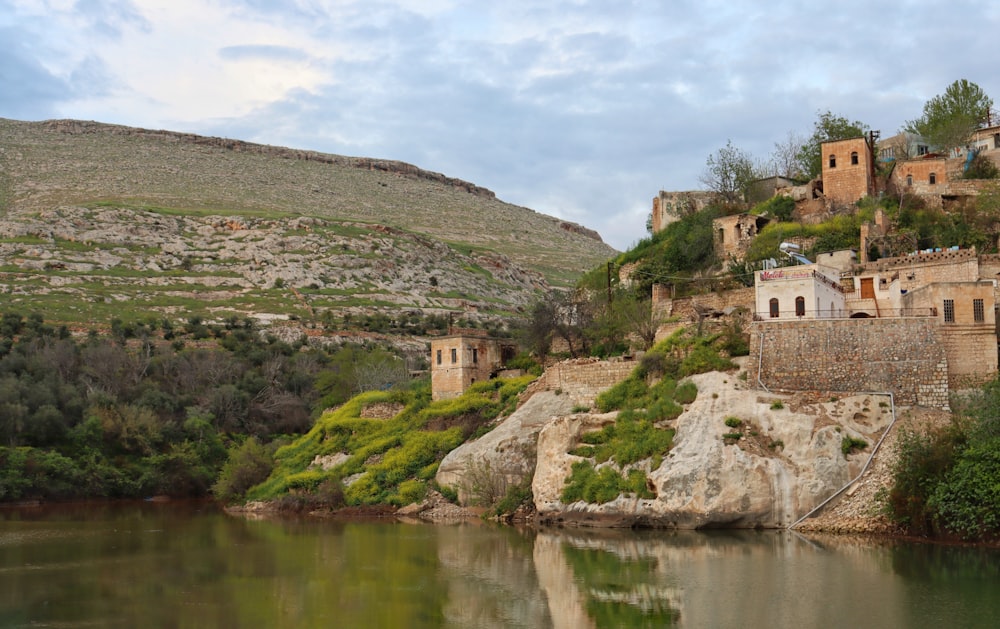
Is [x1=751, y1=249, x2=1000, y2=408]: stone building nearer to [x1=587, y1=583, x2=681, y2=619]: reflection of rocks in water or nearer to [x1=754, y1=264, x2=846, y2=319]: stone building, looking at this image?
[x1=754, y1=264, x2=846, y2=319]: stone building

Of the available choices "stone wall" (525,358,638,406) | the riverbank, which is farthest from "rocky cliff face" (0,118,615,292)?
the riverbank

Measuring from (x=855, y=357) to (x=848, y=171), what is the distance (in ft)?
56.8

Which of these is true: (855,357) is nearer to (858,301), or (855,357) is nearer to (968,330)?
(968,330)

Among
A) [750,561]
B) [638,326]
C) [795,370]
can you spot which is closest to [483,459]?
[638,326]

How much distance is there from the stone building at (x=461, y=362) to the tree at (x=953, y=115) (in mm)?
26815

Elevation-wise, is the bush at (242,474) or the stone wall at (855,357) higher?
the stone wall at (855,357)

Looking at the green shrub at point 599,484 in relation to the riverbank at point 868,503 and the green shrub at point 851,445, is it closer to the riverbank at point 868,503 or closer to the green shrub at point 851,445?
the riverbank at point 868,503

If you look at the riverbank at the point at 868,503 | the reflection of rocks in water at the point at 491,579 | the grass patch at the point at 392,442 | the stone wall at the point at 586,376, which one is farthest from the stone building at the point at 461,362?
the riverbank at the point at 868,503

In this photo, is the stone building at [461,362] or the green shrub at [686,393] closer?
the green shrub at [686,393]

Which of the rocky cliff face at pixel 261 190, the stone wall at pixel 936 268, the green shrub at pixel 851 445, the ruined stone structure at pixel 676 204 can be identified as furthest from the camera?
the rocky cliff face at pixel 261 190

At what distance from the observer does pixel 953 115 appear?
192ft

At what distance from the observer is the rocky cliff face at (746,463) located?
31.4 meters

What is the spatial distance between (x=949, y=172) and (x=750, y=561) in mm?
→ 29493

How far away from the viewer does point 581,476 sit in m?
35.1
